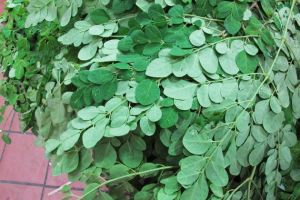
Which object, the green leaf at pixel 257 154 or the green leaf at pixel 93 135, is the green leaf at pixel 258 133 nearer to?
the green leaf at pixel 257 154

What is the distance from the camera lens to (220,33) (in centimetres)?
70

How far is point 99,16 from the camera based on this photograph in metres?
0.75

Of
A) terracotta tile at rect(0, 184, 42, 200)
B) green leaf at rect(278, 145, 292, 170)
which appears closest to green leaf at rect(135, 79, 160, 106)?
green leaf at rect(278, 145, 292, 170)

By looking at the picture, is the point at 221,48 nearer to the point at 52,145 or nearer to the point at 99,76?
the point at 99,76

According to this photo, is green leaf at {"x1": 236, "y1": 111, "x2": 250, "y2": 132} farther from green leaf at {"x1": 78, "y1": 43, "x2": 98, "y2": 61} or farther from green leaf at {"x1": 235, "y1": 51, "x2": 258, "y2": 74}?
green leaf at {"x1": 78, "y1": 43, "x2": 98, "y2": 61}

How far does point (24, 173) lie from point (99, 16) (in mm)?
1286

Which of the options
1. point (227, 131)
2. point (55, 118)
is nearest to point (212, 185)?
point (227, 131)

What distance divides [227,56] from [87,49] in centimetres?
26

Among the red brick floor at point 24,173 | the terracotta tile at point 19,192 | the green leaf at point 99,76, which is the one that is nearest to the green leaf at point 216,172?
the green leaf at point 99,76

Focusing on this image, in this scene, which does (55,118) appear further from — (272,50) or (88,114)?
(272,50)

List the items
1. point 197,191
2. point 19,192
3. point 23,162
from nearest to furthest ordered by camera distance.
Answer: point 197,191, point 19,192, point 23,162

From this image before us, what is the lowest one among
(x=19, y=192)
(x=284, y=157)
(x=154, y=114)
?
(x=19, y=192)

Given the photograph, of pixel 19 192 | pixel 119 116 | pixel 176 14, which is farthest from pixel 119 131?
pixel 19 192

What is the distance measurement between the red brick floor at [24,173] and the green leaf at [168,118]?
112 centimetres
